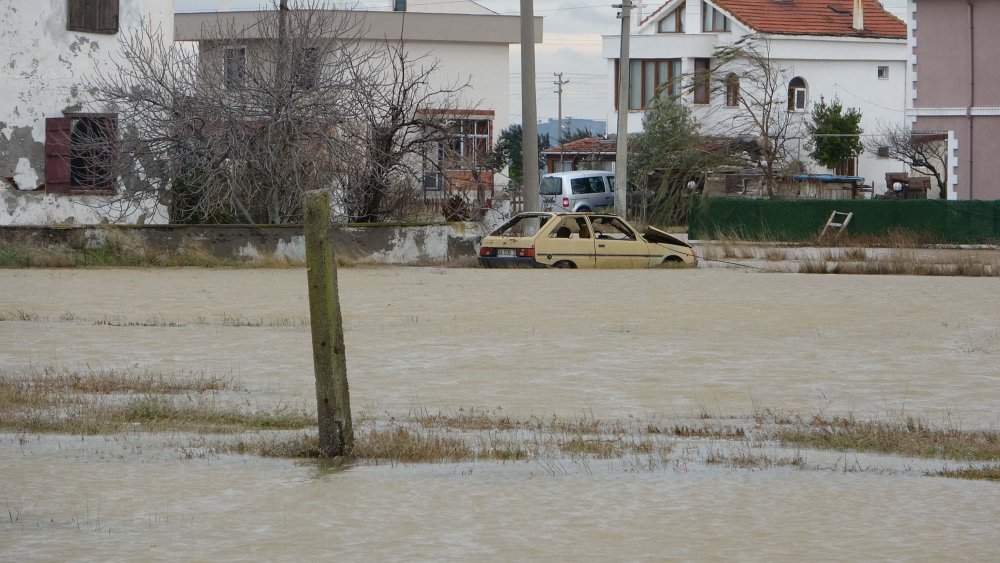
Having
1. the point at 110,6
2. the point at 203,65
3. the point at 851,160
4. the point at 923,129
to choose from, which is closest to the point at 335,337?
the point at 203,65

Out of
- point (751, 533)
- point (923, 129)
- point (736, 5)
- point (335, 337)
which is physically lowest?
point (751, 533)

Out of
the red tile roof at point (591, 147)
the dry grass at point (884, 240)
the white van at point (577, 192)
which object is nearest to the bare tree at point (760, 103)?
the white van at point (577, 192)

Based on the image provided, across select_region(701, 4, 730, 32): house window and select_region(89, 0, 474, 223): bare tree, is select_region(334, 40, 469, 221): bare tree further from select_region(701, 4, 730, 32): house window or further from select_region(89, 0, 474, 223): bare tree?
select_region(701, 4, 730, 32): house window

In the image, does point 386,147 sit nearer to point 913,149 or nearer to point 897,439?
point 897,439

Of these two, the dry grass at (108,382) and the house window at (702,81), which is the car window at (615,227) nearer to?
the dry grass at (108,382)

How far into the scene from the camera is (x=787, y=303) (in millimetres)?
20328

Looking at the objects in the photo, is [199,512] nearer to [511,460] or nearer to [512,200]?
[511,460]

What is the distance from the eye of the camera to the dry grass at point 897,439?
9.19 meters

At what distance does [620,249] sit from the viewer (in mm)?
26406

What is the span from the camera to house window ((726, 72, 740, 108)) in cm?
5566

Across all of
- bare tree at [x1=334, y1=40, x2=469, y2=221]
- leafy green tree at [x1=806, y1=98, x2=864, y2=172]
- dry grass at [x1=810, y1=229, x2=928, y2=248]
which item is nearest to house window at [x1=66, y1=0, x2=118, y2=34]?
bare tree at [x1=334, y1=40, x2=469, y2=221]

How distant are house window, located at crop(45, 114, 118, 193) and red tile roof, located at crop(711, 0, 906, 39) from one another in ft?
118

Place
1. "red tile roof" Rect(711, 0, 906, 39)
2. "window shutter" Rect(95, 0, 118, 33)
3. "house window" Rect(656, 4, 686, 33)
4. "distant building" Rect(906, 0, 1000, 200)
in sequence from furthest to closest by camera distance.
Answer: "house window" Rect(656, 4, 686, 33)
"red tile roof" Rect(711, 0, 906, 39)
"distant building" Rect(906, 0, 1000, 200)
"window shutter" Rect(95, 0, 118, 33)

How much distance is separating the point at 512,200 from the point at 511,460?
1437 inches
